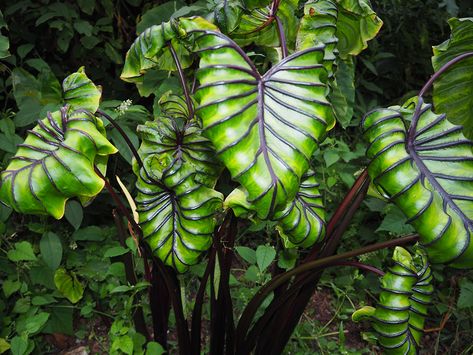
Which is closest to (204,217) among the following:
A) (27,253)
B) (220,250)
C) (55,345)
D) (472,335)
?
(220,250)

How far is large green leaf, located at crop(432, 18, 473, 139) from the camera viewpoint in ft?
3.46

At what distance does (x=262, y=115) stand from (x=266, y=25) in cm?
41

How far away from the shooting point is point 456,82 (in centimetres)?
110

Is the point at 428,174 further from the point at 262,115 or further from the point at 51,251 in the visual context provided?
the point at 51,251

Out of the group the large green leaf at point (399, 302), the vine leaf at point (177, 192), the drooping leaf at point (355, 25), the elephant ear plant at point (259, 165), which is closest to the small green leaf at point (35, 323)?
the elephant ear plant at point (259, 165)

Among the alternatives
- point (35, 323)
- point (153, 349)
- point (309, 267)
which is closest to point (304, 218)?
point (309, 267)

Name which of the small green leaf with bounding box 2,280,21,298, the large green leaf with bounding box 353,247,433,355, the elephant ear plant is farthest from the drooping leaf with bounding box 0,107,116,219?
the small green leaf with bounding box 2,280,21,298

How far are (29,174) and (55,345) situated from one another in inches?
35.4

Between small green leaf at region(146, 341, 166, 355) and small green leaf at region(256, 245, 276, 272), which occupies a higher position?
small green leaf at region(256, 245, 276, 272)

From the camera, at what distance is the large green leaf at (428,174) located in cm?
72

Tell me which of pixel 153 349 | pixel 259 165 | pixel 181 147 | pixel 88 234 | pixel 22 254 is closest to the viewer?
pixel 259 165

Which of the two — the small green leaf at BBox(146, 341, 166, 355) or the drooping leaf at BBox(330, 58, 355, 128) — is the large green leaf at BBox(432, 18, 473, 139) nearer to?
the drooping leaf at BBox(330, 58, 355, 128)

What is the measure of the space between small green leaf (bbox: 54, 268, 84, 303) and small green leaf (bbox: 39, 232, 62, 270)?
0.05m

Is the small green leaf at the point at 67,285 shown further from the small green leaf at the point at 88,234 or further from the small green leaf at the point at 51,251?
the small green leaf at the point at 88,234
